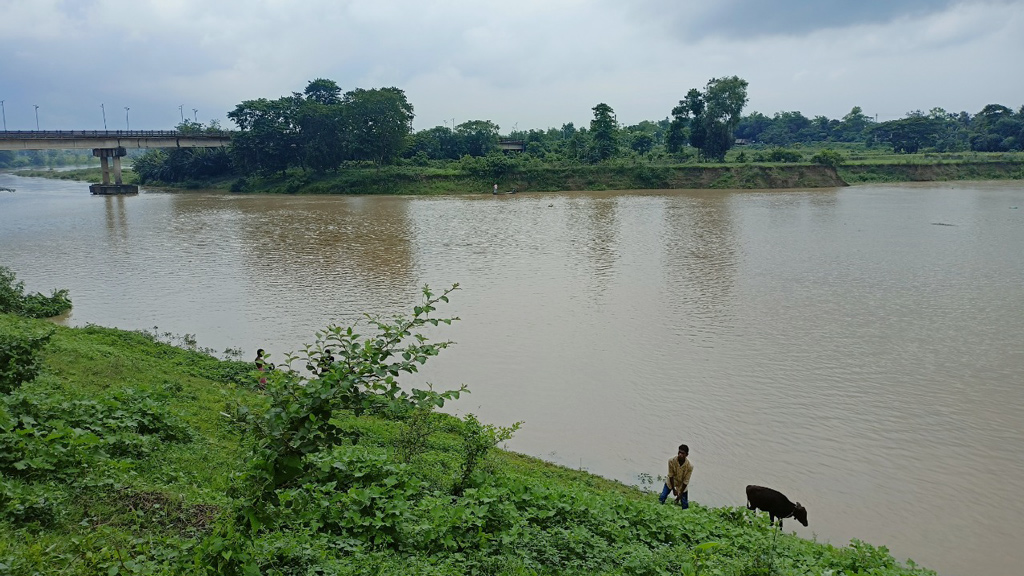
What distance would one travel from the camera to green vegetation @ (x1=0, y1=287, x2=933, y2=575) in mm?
4504

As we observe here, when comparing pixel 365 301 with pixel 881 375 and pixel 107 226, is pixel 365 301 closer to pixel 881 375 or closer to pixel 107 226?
pixel 881 375

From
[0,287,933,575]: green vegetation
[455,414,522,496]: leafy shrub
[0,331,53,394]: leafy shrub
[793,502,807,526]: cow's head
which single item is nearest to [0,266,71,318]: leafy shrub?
[0,331,53,394]: leafy shrub

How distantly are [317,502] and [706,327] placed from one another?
41.4 ft

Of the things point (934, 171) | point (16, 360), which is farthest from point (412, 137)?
point (16, 360)

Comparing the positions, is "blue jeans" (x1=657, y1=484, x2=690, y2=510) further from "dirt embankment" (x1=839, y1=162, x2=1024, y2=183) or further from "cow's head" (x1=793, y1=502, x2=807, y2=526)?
"dirt embankment" (x1=839, y1=162, x2=1024, y2=183)

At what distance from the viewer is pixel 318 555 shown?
517 cm

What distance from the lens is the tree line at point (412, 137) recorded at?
66.1 metres

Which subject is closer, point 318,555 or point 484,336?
point 318,555

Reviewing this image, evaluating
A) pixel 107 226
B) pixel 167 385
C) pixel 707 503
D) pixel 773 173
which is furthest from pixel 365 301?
pixel 773 173

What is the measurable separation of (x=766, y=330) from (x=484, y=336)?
6.74 meters

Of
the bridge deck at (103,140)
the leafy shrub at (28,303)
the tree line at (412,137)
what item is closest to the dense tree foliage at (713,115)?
the tree line at (412,137)

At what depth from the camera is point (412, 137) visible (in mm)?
75750

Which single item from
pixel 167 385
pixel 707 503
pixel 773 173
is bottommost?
pixel 707 503

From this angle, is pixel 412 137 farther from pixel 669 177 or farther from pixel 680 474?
pixel 680 474
